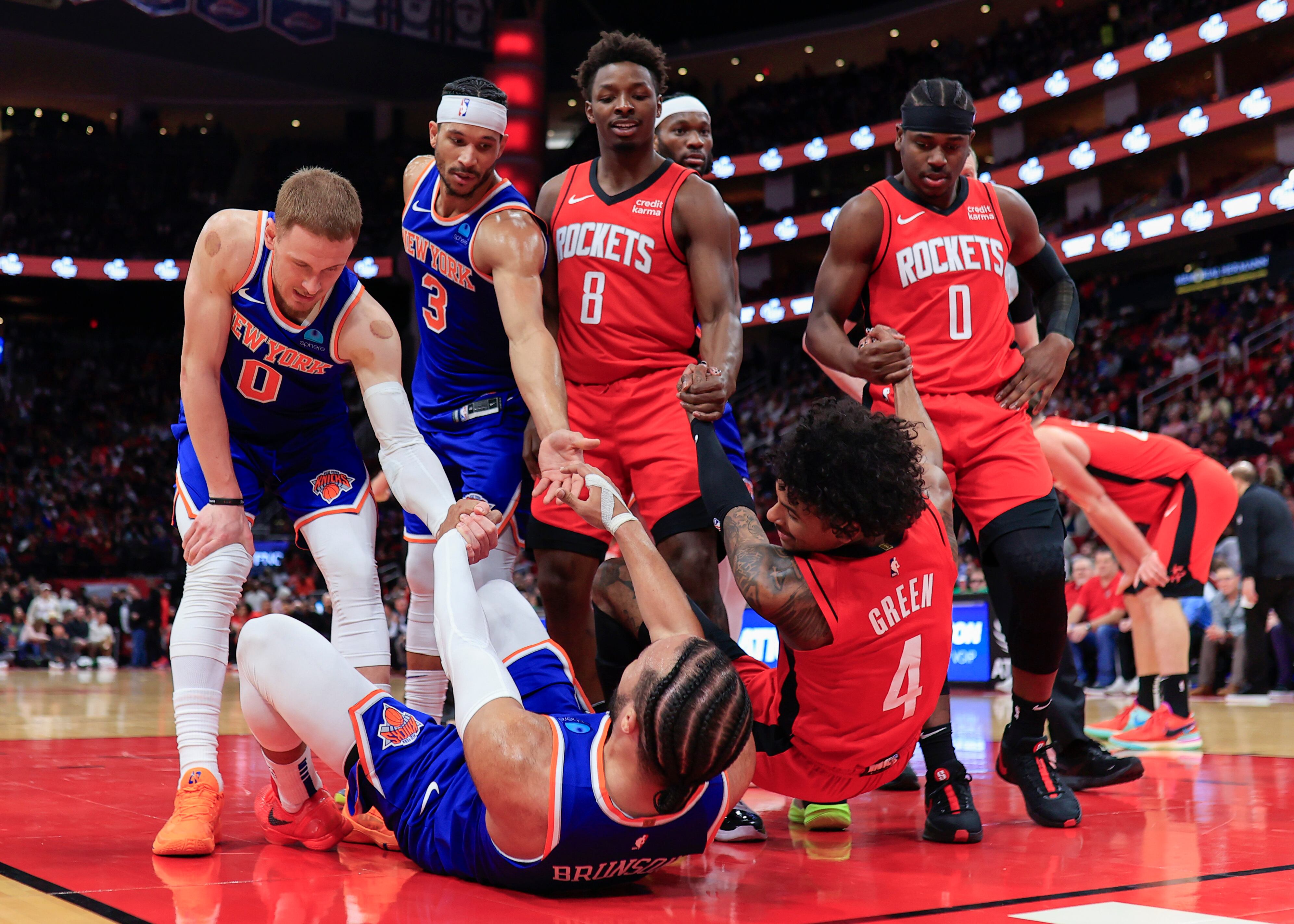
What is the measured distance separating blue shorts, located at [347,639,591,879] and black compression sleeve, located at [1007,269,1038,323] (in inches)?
127

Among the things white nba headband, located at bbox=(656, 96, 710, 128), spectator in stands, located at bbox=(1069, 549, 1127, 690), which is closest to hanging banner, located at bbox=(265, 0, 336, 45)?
spectator in stands, located at bbox=(1069, 549, 1127, 690)

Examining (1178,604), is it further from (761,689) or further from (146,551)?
(146,551)

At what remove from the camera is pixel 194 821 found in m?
3.28

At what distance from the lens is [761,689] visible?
332 cm

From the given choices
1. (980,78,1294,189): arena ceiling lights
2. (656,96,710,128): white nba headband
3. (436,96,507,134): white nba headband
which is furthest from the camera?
(980,78,1294,189): arena ceiling lights

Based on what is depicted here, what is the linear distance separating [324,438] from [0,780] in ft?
6.97

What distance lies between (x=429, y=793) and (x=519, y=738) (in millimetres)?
455

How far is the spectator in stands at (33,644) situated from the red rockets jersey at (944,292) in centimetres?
1857

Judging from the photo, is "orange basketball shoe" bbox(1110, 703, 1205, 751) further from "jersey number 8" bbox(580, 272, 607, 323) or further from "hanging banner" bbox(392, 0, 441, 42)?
"hanging banner" bbox(392, 0, 441, 42)

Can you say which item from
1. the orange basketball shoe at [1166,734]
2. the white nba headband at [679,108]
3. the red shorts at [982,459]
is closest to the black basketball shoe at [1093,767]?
the red shorts at [982,459]

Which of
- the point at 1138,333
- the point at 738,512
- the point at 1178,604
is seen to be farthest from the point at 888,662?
the point at 1138,333

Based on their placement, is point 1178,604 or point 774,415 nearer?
point 1178,604

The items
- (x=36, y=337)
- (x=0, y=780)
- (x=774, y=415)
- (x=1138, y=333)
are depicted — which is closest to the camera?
(x=0, y=780)

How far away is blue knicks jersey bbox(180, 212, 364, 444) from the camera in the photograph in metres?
3.81
